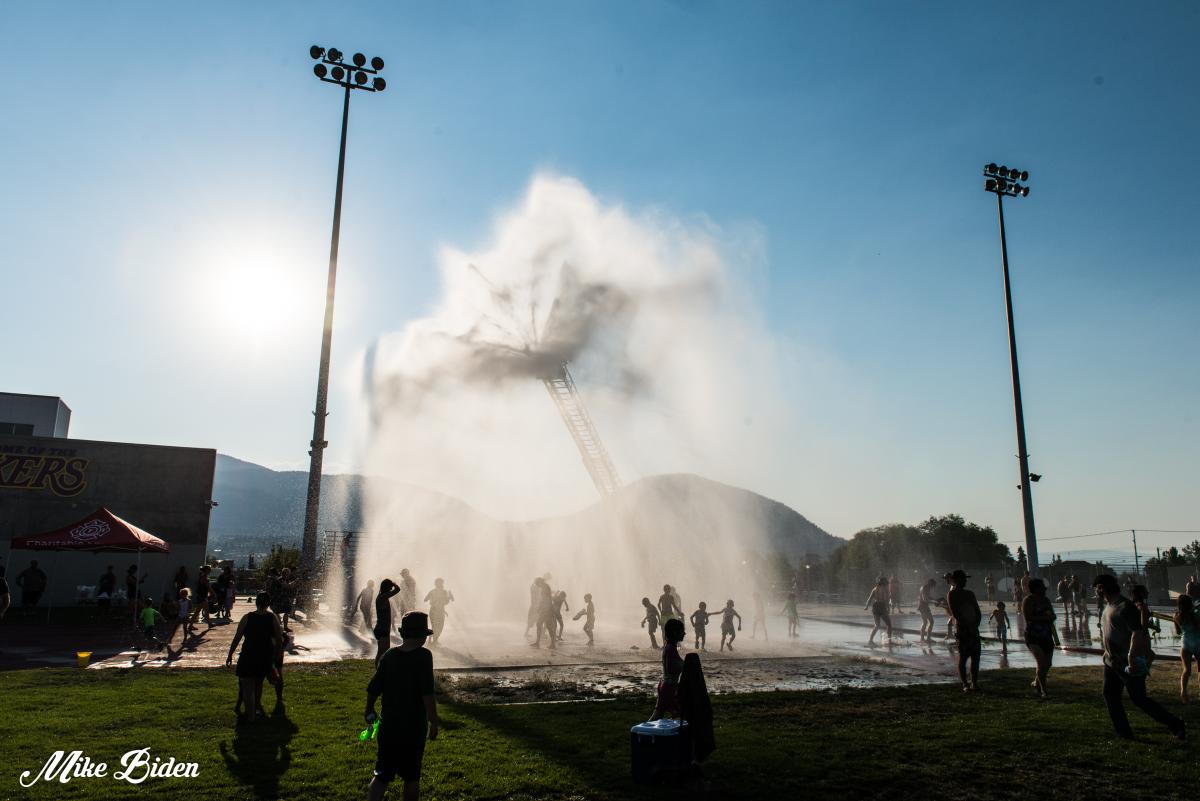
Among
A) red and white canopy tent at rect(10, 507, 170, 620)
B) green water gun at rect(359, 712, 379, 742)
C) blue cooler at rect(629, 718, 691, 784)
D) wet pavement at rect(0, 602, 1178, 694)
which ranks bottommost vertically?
wet pavement at rect(0, 602, 1178, 694)

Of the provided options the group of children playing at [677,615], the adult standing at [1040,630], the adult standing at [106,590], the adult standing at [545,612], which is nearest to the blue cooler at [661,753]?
the adult standing at [1040,630]

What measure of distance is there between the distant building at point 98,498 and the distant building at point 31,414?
2056 centimetres

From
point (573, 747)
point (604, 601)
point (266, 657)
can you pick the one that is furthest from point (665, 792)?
point (604, 601)

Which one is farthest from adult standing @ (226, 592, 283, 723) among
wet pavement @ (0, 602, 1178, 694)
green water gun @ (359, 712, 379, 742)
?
wet pavement @ (0, 602, 1178, 694)

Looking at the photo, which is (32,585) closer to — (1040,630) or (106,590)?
(106,590)

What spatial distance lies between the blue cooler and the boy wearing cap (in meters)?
2.16

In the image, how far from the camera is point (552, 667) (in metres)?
15.3

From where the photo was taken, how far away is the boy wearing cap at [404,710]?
5426 mm

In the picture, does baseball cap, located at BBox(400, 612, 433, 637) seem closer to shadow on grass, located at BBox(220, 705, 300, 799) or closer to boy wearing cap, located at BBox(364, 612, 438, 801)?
boy wearing cap, located at BBox(364, 612, 438, 801)

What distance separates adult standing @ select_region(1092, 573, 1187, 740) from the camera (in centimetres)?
859

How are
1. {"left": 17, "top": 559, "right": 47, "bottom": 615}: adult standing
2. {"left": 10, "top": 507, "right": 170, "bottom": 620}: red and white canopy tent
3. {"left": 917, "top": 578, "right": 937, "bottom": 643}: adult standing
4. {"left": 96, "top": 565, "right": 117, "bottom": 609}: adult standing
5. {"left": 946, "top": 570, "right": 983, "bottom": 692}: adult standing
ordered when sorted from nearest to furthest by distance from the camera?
{"left": 946, "top": 570, "right": 983, "bottom": 692}: adult standing < {"left": 10, "top": 507, "right": 170, "bottom": 620}: red and white canopy tent < {"left": 917, "top": 578, "right": 937, "bottom": 643}: adult standing < {"left": 96, "top": 565, "right": 117, "bottom": 609}: adult standing < {"left": 17, "top": 559, "right": 47, "bottom": 615}: adult standing

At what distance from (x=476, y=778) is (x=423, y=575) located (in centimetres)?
3429

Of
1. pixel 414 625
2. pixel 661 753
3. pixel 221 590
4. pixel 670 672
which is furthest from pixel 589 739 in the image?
pixel 221 590

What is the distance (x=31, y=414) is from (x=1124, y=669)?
54754mm
